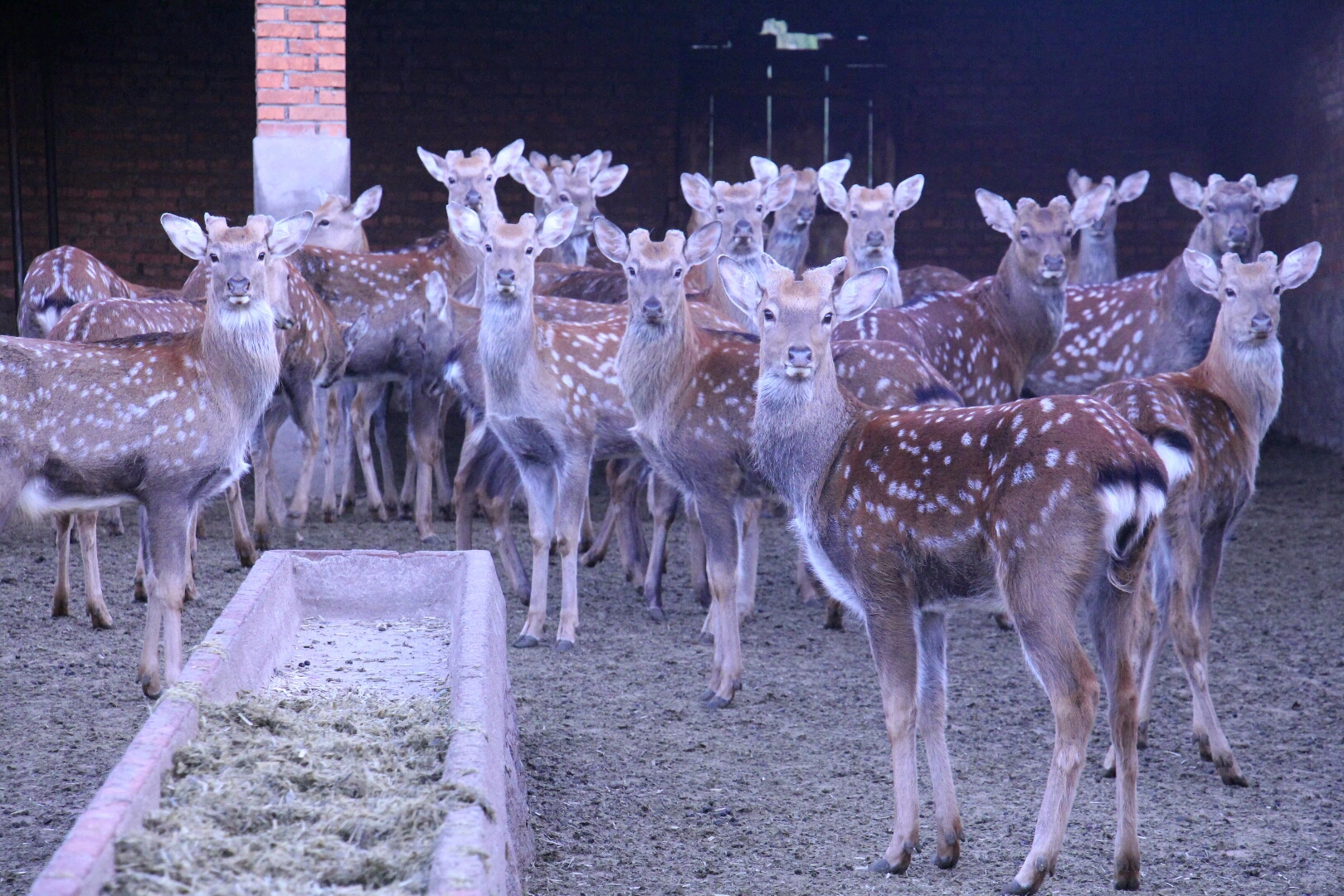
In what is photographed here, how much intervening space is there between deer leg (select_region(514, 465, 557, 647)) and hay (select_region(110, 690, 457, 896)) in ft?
8.05

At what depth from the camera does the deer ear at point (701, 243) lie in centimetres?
609

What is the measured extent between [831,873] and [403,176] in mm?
10948

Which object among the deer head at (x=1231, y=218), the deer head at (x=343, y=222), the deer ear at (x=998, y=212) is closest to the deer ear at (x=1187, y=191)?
the deer head at (x=1231, y=218)

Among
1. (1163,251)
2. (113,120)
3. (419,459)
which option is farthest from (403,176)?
(1163,251)

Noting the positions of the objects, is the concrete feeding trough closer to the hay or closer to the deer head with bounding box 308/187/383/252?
the hay

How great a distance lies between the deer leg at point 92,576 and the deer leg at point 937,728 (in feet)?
11.9

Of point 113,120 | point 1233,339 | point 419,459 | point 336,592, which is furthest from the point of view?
point 113,120

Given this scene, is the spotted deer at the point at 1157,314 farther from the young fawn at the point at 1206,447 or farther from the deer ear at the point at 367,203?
the deer ear at the point at 367,203

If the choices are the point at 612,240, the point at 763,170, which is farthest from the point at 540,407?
the point at 763,170

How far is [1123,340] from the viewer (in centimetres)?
848

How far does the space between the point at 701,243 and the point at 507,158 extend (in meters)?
4.05

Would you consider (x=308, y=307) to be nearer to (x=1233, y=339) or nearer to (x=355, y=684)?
(x=355, y=684)

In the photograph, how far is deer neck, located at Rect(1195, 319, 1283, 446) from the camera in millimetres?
5316

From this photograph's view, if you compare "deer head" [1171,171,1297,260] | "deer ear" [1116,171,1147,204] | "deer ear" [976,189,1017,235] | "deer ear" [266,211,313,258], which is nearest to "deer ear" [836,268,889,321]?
"deer ear" [266,211,313,258]
